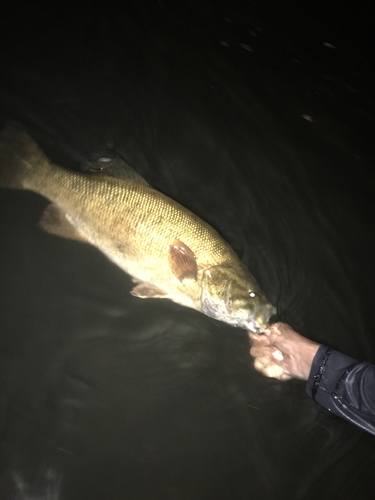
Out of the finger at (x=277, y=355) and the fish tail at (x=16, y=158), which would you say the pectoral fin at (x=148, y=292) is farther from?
the fish tail at (x=16, y=158)

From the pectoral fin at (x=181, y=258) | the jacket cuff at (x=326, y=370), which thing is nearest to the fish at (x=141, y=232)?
the pectoral fin at (x=181, y=258)

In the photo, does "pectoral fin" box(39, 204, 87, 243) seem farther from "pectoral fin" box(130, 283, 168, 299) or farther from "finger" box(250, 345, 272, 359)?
"finger" box(250, 345, 272, 359)

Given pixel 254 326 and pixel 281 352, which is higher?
pixel 254 326

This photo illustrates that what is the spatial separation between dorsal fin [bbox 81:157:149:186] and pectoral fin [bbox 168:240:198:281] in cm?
53

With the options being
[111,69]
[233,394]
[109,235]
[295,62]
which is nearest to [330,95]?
[295,62]

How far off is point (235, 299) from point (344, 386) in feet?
2.90

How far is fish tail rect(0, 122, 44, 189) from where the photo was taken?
2574 mm

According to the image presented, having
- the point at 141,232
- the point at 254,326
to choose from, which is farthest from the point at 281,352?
the point at 141,232

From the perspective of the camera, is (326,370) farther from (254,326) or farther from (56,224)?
(56,224)

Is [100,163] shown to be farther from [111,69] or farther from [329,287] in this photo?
[329,287]

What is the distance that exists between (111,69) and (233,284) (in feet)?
7.46

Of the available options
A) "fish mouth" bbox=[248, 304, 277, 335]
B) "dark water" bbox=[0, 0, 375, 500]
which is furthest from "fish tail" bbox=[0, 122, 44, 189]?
"fish mouth" bbox=[248, 304, 277, 335]

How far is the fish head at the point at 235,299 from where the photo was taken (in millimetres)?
2334

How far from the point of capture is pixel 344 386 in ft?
7.54
